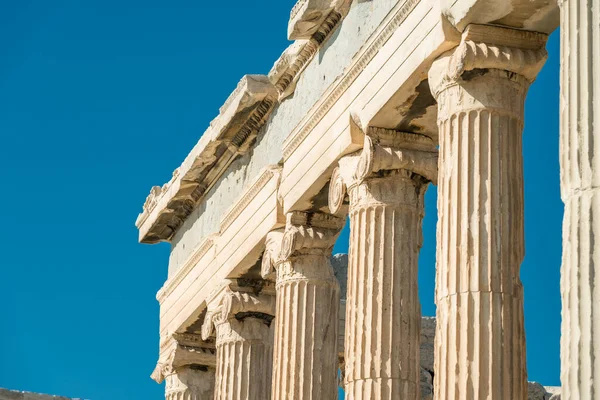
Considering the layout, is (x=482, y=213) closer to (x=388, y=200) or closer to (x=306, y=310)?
(x=388, y=200)

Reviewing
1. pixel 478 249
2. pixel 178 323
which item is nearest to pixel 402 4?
pixel 478 249

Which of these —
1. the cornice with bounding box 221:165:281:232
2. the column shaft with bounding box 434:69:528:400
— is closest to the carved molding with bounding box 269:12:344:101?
the cornice with bounding box 221:165:281:232

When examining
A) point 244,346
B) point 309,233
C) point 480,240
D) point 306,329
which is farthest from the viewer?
point 244,346

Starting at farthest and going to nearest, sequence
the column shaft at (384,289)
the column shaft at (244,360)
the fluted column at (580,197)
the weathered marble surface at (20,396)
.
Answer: the weathered marble surface at (20,396), the column shaft at (244,360), the column shaft at (384,289), the fluted column at (580,197)

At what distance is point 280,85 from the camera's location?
23.2 meters

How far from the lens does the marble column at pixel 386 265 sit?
18641mm

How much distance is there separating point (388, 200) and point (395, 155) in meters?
0.56

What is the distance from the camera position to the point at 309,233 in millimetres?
21984

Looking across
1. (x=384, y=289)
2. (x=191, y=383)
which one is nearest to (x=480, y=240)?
(x=384, y=289)

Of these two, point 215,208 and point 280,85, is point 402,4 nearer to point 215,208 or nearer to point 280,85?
point 280,85

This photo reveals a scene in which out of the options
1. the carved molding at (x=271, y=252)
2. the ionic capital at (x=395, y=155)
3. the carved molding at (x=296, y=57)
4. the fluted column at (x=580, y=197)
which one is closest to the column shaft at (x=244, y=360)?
the carved molding at (x=271, y=252)

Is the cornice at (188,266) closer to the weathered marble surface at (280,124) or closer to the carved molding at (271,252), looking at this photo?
the weathered marble surface at (280,124)

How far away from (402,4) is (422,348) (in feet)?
37.4

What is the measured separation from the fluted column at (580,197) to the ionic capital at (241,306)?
12.1m
